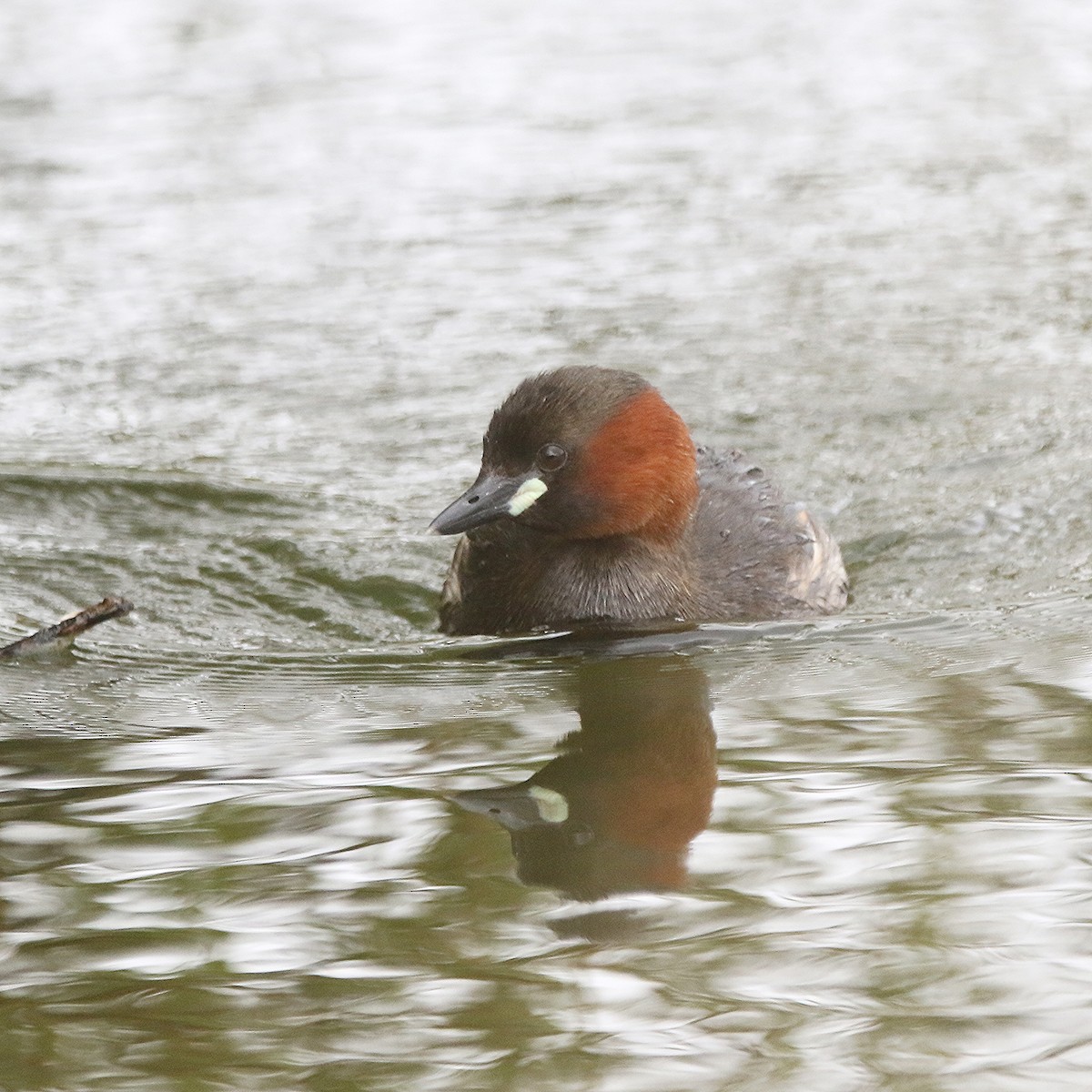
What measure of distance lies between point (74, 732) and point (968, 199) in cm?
868

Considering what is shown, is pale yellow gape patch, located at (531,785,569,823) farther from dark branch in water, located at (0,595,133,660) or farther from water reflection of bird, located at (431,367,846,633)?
dark branch in water, located at (0,595,133,660)

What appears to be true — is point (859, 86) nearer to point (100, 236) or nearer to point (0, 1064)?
point (100, 236)

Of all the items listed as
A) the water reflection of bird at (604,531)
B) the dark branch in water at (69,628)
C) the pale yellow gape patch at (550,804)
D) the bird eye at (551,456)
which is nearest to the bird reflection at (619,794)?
the pale yellow gape patch at (550,804)

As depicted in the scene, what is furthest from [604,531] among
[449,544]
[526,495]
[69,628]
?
[69,628]

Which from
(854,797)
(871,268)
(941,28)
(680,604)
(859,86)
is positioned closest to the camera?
(854,797)

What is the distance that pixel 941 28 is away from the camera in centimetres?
1628

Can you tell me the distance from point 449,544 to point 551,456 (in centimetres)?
197

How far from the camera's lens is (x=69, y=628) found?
6504 mm

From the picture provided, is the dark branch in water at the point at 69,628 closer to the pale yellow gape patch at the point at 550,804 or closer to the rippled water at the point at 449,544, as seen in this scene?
the rippled water at the point at 449,544

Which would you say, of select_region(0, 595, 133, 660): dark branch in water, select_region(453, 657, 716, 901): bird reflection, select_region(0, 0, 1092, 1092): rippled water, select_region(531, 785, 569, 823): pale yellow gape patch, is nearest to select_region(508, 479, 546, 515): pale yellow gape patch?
select_region(0, 0, 1092, 1092): rippled water

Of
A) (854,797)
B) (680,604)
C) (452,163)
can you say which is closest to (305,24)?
(452,163)

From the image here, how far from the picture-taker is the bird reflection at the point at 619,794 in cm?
462

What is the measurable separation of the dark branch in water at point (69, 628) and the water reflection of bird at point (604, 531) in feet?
3.64

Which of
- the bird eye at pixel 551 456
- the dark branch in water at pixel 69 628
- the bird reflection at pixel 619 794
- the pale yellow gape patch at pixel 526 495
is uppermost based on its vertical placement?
the bird eye at pixel 551 456
